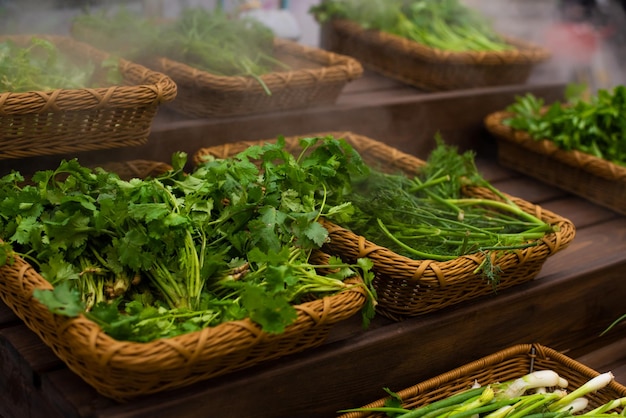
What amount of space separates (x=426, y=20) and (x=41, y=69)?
2.07 meters

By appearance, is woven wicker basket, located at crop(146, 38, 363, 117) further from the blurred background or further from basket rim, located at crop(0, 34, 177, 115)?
the blurred background

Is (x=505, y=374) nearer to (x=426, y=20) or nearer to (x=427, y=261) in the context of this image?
(x=427, y=261)

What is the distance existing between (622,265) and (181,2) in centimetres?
267

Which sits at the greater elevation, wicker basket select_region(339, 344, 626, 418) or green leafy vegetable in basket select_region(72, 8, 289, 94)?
green leafy vegetable in basket select_region(72, 8, 289, 94)

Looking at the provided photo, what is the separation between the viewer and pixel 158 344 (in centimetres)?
163

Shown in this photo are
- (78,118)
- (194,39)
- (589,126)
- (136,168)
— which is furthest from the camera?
(589,126)

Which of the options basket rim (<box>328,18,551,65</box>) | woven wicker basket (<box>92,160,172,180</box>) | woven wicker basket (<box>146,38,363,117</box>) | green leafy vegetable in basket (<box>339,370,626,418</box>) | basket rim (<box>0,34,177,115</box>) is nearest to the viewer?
green leafy vegetable in basket (<box>339,370,626,418</box>)

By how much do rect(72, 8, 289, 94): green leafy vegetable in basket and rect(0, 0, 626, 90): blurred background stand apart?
39cm

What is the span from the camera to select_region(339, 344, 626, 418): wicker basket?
2.14m

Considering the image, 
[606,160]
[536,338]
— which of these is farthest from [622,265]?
[606,160]

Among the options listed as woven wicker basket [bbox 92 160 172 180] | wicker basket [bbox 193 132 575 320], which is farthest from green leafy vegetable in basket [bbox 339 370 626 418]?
woven wicker basket [bbox 92 160 172 180]

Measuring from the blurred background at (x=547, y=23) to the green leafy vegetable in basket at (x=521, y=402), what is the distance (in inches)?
87.9

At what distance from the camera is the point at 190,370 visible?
5.64ft

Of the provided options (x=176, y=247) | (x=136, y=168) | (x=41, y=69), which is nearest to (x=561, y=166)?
(x=136, y=168)
